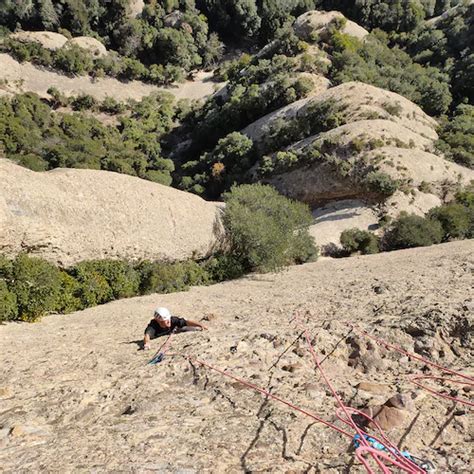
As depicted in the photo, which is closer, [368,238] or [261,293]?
[261,293]

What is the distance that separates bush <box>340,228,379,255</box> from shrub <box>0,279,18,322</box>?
78.0 ft

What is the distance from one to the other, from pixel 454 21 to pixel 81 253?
81767 mm

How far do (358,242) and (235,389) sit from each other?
2541cm

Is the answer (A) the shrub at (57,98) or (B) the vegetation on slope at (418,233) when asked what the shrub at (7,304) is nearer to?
(B) the vegetation on slope at (418,233)

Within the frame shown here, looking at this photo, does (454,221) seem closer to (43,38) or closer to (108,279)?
(108,279)

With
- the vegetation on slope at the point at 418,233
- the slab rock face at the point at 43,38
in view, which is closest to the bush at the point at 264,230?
the vegetation on slope at the point at 418,233

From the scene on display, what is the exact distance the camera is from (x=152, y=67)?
74.4 meters

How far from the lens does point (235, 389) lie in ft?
23.6

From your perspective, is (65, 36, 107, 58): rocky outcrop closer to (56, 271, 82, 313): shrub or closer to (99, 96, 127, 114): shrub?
(99, 96, 127, 114): shrub

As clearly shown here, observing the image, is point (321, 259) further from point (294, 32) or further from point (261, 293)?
point (294, 32)

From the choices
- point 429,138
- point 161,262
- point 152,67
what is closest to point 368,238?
point 161,262

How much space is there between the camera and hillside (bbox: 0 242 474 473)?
17.5ft

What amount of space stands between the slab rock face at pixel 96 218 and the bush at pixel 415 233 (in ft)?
52.8

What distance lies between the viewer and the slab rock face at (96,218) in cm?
1636
